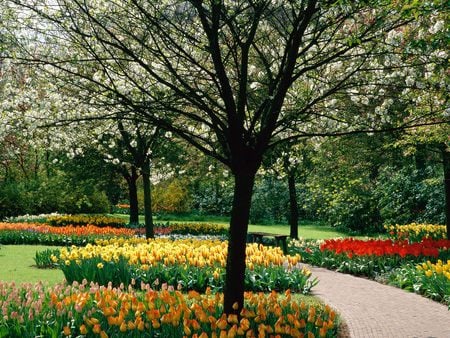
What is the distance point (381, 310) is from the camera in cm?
797

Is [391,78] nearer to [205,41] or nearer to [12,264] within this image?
[205,41]

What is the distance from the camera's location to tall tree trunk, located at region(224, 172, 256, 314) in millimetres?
5768

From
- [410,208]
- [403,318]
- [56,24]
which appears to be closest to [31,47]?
[56,24]

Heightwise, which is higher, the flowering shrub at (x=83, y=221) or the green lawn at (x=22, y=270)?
the flowering shrub at (x=83, y=221)

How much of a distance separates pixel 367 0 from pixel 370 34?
1672 mm

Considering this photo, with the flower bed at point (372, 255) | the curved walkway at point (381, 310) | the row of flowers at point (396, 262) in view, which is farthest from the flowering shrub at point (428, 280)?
the flower bed at point (372, 255)

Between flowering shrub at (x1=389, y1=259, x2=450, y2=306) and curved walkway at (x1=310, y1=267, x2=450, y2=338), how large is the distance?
18 centimetres

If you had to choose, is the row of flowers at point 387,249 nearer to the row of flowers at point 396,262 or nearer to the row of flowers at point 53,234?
the row of flowers at point 396,262

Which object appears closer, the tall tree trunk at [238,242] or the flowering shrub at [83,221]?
the tall tree trunk at [238,242]

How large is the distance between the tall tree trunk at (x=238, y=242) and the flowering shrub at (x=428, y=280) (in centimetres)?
406

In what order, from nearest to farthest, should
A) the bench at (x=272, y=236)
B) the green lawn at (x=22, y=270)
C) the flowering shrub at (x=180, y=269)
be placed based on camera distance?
the flowering shrub at (x=180, y=269), the green lawn at (x=22, y=270), the bench at (x=272, y=236)

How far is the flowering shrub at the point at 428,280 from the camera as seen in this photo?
28.3 ft

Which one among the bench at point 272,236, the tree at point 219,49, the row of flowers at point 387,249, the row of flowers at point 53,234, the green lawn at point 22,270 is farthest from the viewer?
the row of flowers at point 53,234

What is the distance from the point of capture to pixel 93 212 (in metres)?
32.0
